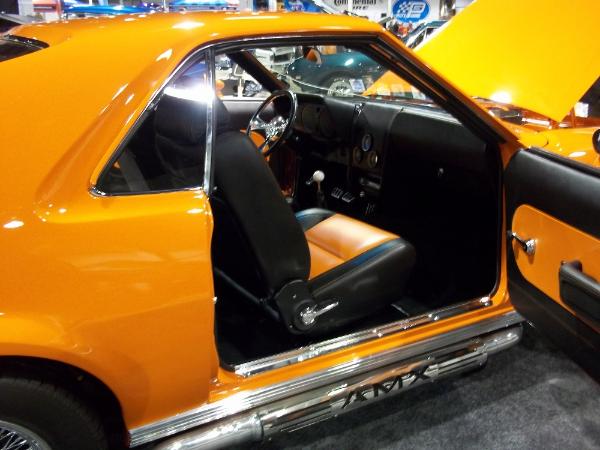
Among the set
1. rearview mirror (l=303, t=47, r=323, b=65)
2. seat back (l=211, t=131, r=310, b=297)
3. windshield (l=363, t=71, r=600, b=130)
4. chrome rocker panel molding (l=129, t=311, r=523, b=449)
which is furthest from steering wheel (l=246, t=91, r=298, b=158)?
chrome rocker panel molding (l=129, t=311, r=523, b=449)

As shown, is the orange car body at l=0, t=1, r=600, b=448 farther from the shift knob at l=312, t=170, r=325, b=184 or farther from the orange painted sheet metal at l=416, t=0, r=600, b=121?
the shift knob at l=312, t=170, r=325, b=184

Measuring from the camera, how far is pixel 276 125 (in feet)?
8.04

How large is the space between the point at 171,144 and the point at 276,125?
1.08 m

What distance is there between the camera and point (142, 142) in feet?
4.38

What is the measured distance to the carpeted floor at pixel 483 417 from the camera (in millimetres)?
1922

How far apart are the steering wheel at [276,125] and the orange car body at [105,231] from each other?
2.82ft

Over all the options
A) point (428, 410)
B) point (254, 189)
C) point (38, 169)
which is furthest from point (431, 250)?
point (38, 169)

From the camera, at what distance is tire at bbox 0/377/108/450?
Result: 1228mm

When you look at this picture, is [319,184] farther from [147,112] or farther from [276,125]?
[147,112]

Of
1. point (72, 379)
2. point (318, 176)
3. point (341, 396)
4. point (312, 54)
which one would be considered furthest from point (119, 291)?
point (312, 54)

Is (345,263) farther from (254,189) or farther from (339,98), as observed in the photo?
(339,98)

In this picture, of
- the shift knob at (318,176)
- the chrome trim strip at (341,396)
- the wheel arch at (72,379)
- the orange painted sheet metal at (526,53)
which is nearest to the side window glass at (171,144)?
the wheel arch at (72,379)

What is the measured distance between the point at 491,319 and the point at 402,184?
0.74m

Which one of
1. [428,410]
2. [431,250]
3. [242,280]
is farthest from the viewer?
[431,250]
